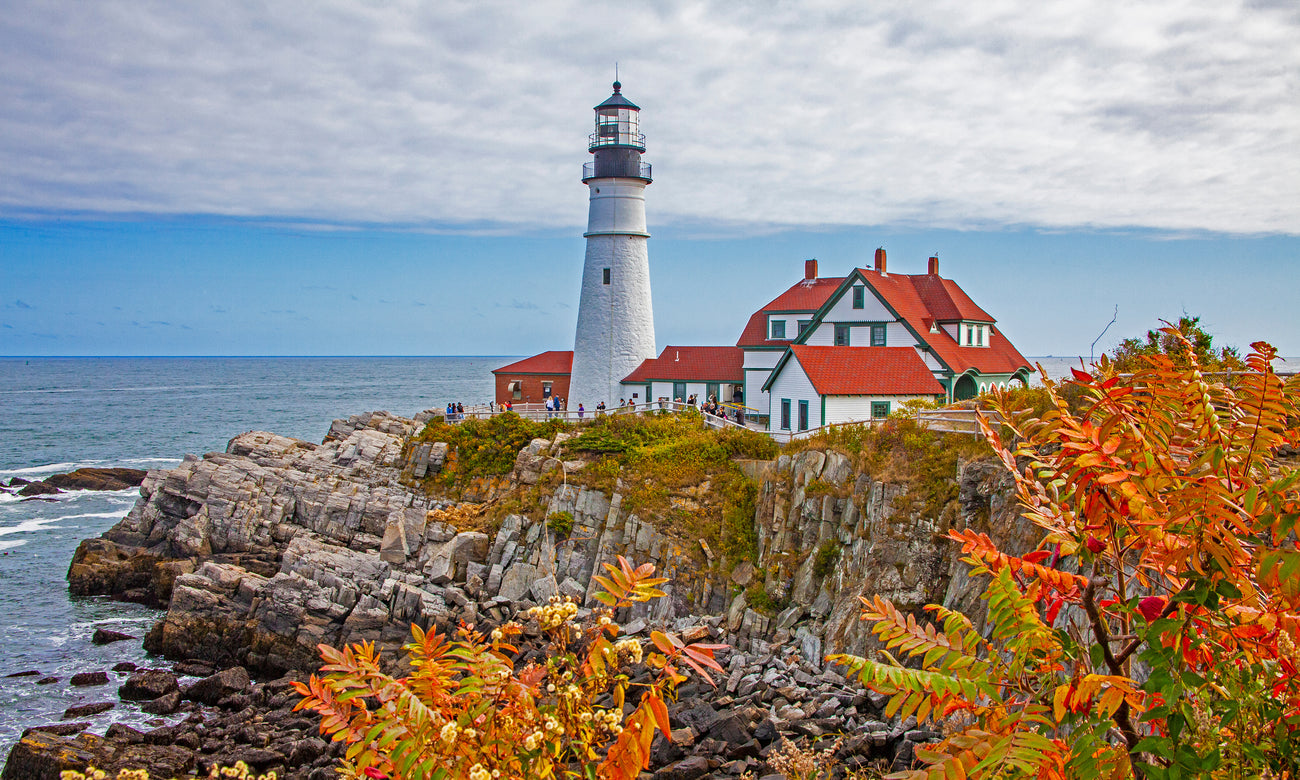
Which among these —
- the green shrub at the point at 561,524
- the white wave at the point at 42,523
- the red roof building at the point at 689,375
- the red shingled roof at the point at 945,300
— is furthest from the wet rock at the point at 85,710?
the red shingled roof at the point at 945,300

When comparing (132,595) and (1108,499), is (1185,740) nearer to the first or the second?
(1108,499)

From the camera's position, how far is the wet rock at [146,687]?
2230cm

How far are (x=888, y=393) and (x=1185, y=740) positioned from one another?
86.9ft

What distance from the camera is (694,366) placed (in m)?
38.9

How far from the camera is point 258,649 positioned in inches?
950

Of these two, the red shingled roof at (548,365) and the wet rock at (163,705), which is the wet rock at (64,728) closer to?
the wet rock at (163,705)

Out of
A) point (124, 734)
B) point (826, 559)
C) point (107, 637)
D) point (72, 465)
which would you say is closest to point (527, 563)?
point (826, 559)

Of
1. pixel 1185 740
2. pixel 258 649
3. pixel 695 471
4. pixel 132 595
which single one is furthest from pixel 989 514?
pixel 132 595

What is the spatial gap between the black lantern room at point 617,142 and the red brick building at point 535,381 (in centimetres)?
879

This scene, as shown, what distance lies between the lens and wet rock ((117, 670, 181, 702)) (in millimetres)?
22297

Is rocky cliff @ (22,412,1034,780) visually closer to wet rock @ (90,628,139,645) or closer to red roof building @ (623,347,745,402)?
wet rock @ (90,628,139,645)

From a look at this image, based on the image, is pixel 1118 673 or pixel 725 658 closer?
pixel 1118 673

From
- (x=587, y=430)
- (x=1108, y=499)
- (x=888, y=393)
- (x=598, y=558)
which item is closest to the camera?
(x=1108, y=499)

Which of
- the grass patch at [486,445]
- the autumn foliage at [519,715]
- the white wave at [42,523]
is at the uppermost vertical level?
the autumn foliage at [519,715]
